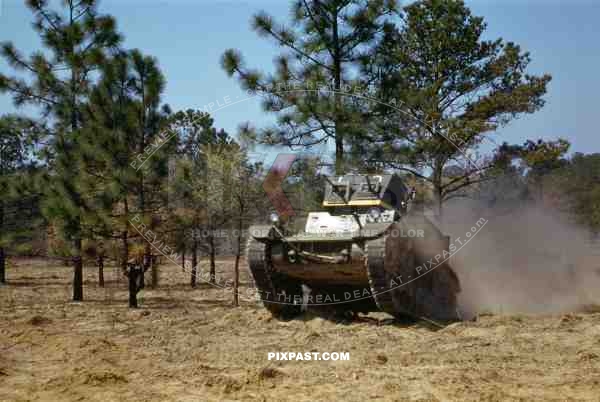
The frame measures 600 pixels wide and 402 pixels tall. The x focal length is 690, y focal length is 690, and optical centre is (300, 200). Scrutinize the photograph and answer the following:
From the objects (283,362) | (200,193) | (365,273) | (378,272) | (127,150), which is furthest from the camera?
(200,193)

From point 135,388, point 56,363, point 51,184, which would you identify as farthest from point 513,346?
point 51,184

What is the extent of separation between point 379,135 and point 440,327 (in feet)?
20.1

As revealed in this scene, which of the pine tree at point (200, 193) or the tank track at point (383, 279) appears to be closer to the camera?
the tank track at point (383, 279)

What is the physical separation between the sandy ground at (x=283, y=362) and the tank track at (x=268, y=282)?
13.4 inches

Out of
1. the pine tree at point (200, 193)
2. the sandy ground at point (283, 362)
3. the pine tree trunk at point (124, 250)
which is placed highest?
the pine tree at point (200, 193)

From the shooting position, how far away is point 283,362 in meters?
8.72

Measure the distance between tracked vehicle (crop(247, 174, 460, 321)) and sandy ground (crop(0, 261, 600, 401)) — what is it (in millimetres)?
548

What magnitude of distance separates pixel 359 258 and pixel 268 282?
6.24 feet

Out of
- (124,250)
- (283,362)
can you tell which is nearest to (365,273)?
(283,362)

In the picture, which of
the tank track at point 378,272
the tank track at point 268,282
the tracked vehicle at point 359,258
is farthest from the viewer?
the tank track at point 268,282

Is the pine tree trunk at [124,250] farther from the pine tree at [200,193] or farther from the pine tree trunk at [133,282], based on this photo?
the pine tree at [200,193]

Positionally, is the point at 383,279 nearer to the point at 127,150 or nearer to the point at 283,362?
the point at 283,362

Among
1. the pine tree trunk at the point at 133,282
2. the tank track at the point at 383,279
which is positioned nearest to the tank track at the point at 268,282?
the tank track at the point at 383,279

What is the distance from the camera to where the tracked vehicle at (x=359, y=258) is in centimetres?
1116
